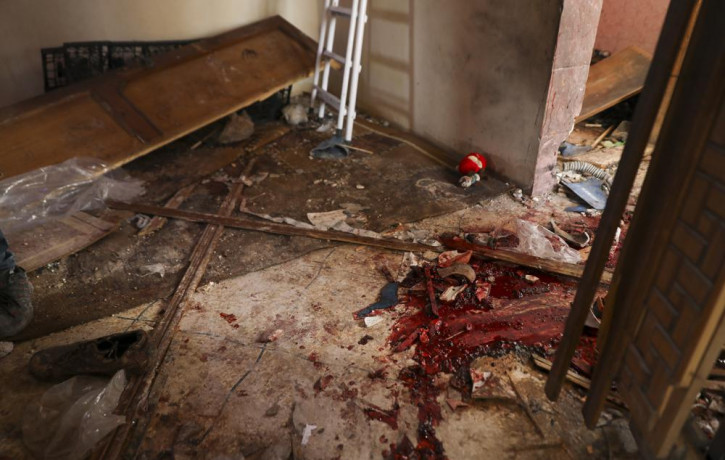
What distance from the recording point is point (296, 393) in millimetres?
2000

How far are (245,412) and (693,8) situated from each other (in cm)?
203

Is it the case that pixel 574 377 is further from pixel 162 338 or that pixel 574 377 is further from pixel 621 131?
pixel 621 131

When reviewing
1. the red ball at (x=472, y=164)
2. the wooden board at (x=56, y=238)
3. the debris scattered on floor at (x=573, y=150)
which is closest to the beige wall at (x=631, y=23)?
the debris scattered on floor at (x=573, y=150)

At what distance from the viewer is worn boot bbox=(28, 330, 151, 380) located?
1999mm

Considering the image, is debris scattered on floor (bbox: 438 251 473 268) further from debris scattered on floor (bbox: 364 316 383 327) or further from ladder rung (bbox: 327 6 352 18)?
ladder rung (bbox: 327 6 352 18)

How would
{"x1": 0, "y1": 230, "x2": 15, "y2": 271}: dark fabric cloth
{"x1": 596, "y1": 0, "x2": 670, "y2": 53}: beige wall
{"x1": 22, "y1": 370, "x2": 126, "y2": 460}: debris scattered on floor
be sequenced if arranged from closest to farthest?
{"x1": 22, "y1": 370, "x2": 126, "y2": 460}: debris scattered on floor < {"x1": 0, "y1": 230, "x2": 15, "y2": 271}: dark fabric cloth < {"x1": 596, "y1": 0, "x2": 670, "y2": 53}: beige wall

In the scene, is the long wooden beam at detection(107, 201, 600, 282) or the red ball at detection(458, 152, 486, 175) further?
the red ball at detection(458, 152, 486, 175)

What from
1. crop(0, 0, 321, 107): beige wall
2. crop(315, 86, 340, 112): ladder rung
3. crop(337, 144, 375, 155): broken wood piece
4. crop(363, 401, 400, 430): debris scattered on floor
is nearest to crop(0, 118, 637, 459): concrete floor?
crop(363, 401, 400, 430): debris scattered on floor

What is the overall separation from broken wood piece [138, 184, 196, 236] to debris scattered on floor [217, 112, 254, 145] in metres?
0.90

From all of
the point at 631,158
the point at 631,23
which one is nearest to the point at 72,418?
the point at 631,158

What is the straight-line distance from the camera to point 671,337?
1.25 metres

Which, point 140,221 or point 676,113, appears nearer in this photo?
point 676,113

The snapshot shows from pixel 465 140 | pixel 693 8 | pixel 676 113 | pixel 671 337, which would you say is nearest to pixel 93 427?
pixel 671 337

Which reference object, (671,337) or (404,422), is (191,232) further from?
(671,337)
